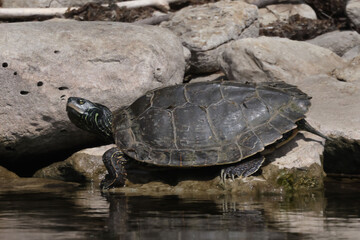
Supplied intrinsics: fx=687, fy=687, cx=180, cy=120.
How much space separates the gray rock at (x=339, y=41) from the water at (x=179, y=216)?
202 inches

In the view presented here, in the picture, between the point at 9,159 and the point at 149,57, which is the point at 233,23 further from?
the point at 9,159

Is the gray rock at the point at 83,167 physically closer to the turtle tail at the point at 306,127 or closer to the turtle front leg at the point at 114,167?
the turtle front leg at the point at 114,167

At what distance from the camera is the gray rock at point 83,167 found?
823 centimetres

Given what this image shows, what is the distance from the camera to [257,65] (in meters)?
9.84

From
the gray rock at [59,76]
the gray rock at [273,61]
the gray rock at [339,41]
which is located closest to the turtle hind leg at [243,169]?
the gray rock at [59,76]

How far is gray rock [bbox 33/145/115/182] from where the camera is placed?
27.0 ft

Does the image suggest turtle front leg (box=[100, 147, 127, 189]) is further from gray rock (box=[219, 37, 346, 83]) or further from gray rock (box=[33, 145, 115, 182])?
gray rock (box=[219, 37, 346, 83])

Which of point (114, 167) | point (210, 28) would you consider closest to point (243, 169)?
point (114, 167)

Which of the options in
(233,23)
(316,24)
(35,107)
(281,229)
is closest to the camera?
(281,229)

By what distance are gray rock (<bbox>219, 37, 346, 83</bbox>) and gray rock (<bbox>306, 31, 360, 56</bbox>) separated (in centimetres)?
194

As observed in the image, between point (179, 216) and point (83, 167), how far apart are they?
9.27 feet

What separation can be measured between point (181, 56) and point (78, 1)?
4.88 metres

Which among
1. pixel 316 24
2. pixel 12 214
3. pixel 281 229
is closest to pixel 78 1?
pixel 316 24

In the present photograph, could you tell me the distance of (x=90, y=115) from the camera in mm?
7988
